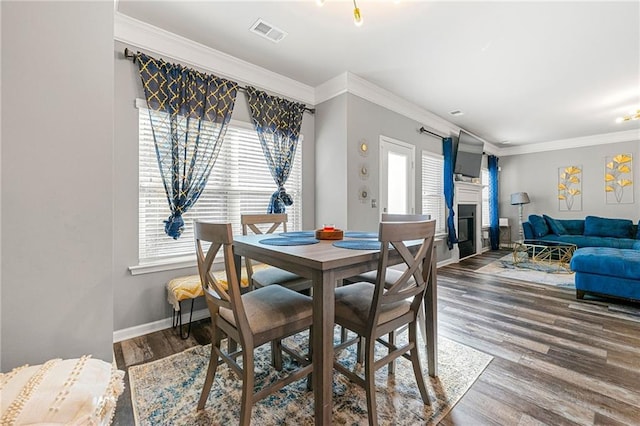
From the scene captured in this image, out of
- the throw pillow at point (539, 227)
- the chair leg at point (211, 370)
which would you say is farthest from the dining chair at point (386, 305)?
the throw pillow at point (539, 227)

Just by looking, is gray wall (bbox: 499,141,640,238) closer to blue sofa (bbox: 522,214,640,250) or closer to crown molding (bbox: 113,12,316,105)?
blue sofa (bbox: 522,214,640,250)

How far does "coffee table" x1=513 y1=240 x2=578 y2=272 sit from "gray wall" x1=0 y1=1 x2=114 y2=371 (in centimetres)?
621

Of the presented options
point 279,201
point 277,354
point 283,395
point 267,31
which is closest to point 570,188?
point 279,201

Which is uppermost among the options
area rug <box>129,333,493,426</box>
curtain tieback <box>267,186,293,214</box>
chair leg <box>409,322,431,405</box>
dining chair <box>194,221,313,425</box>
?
curtain tieback <box>267,186,293,214</box>

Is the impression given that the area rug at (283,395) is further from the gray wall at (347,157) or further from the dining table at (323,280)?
the gray wall at (347,157)

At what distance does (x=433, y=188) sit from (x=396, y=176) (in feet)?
3.89

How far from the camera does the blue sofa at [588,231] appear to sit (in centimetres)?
517

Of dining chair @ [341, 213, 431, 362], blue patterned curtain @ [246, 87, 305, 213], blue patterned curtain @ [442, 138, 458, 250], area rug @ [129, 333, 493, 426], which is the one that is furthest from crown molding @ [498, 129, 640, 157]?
area rug @ [129, 333, 493, 426]

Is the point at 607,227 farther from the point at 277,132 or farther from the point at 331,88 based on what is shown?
the point at 277,132

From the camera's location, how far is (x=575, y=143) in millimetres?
6414

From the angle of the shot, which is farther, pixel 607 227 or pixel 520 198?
pixel 520 198

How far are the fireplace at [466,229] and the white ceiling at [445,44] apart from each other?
235cm

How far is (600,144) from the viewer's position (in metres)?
6.13

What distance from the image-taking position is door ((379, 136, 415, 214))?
13.0ft
